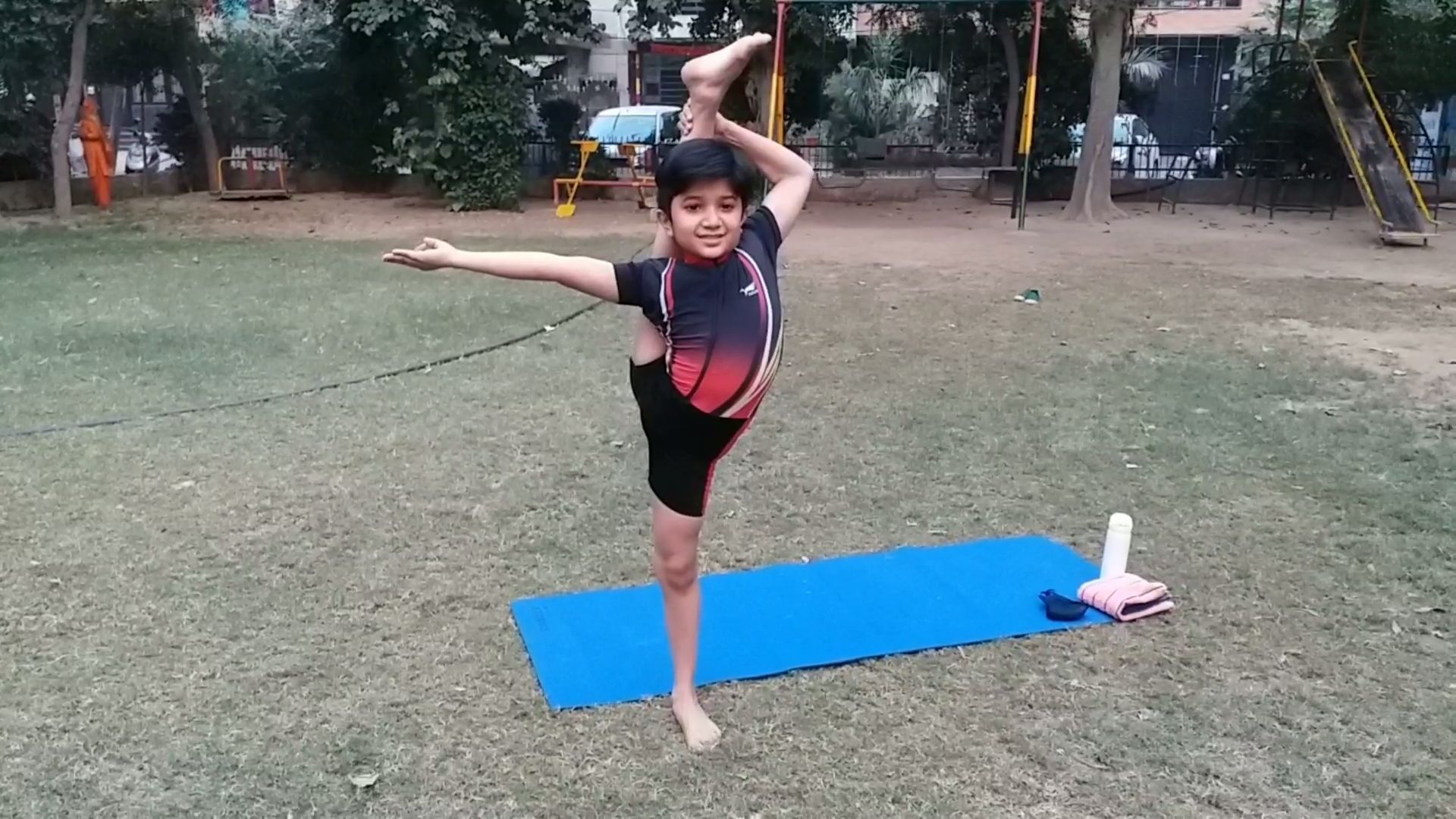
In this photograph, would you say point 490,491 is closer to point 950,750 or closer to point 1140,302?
point 950,750

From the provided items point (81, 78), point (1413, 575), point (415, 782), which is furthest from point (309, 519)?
point (81, 78)

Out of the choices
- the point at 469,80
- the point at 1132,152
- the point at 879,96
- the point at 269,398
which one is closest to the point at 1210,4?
the point at 1132,152

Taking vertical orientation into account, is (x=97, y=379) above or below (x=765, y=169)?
below

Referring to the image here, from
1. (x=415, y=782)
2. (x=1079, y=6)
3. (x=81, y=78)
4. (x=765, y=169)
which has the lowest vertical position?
(x=415, y=782)

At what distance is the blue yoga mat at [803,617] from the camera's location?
302 centimetres

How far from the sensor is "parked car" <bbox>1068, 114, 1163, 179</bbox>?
17031mm

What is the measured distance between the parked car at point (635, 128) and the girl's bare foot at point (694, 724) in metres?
14.3

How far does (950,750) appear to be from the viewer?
2.67 meters

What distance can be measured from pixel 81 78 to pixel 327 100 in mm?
4232

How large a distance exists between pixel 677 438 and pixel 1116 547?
1.62 m

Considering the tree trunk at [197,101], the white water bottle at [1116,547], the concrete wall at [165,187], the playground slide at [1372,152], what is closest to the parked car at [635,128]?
the concrete wall at [165,187]

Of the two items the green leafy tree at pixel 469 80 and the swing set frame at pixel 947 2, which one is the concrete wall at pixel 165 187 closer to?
the green leafy tree at pixel 469 80

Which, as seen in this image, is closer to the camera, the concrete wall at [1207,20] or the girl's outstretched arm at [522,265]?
the girl's outstretched arm at [522,265]

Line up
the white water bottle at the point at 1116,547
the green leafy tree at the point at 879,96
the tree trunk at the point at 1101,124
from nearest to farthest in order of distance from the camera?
the white water bottle at the point at 1116,547 < the tree trunk at the point at 1101,124 < the green leafy tree at the point at 879,96
